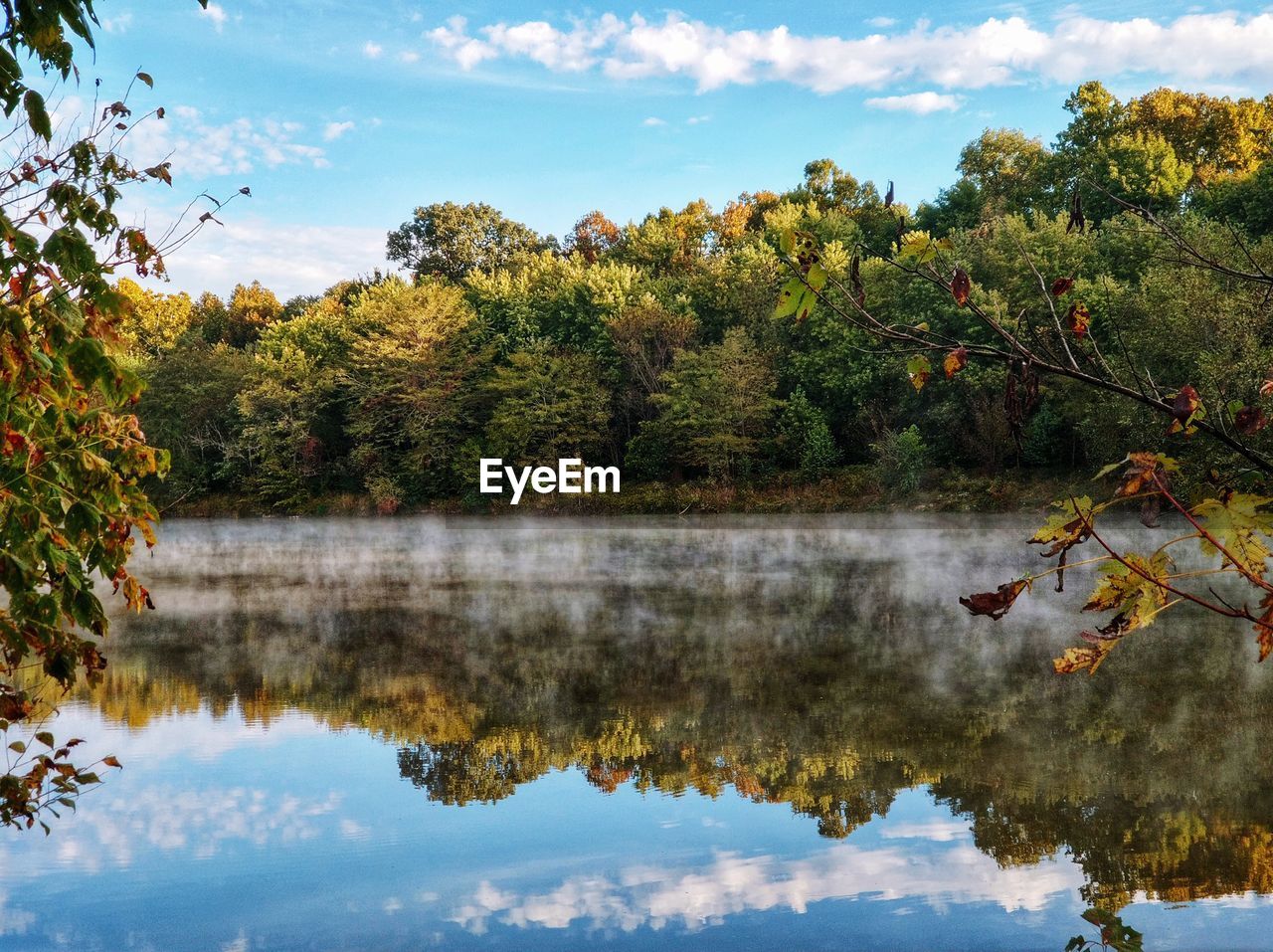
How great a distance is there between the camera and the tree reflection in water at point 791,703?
6.05m

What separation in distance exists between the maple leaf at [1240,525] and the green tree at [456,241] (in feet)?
183

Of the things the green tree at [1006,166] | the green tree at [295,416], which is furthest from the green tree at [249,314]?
the green tree at [1006,166]

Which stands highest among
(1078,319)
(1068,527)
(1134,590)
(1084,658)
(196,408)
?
(196,408)

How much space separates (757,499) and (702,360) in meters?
5.59

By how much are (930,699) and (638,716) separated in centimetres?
258

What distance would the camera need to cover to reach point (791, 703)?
29.6ft

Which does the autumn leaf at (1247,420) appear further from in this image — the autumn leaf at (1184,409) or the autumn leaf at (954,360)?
the autumn leaf at (954,360)

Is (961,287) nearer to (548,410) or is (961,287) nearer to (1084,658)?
(1084,658)

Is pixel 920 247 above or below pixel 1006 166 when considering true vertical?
below

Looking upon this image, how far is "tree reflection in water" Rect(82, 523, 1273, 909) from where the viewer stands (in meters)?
6.05

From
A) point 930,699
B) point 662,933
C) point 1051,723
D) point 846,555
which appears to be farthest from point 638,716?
point 846,555

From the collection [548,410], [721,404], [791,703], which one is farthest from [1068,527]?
[548,410]

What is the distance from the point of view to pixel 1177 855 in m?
5.26

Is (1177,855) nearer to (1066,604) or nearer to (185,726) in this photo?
(185,726)
